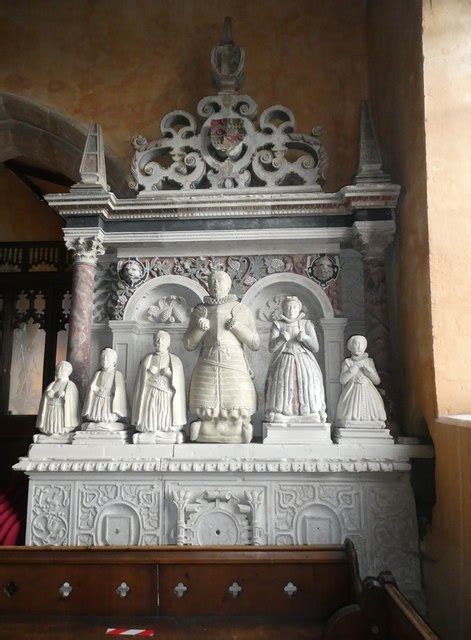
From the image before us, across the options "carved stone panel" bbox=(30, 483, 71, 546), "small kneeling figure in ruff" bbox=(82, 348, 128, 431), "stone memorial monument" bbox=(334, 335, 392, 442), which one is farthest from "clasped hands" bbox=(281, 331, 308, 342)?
"carved stone panel" bbox=(30, 483, 71, 546)

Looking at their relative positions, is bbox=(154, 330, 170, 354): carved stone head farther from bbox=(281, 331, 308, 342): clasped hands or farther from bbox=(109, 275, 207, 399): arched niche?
bbox=(281, 331, 308, 342): clasped hands

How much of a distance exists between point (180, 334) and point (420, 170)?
2353mm

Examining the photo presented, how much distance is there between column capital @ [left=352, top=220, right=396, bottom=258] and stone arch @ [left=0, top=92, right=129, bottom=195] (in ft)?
8.07

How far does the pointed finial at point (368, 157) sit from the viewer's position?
15.1 ft

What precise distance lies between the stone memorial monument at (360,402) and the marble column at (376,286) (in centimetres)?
30

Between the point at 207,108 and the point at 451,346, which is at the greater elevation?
the point at 207,108

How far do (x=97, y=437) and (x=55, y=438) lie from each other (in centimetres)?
33

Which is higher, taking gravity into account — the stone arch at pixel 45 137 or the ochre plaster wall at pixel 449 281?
the stone arch at pixel 45 137

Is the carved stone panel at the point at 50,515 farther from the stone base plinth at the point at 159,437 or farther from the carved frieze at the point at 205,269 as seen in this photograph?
the carved frieze at the point at 205,269

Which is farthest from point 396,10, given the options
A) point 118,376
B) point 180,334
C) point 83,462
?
point 83,462

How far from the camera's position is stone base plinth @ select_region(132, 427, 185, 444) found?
407 centimetres

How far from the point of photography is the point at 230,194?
482cm

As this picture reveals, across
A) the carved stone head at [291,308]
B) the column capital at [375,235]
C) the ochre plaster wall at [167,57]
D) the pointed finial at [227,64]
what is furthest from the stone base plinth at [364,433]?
the pointed finial at [227,64]

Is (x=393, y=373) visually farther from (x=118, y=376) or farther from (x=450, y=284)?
(x=118, y=376)
